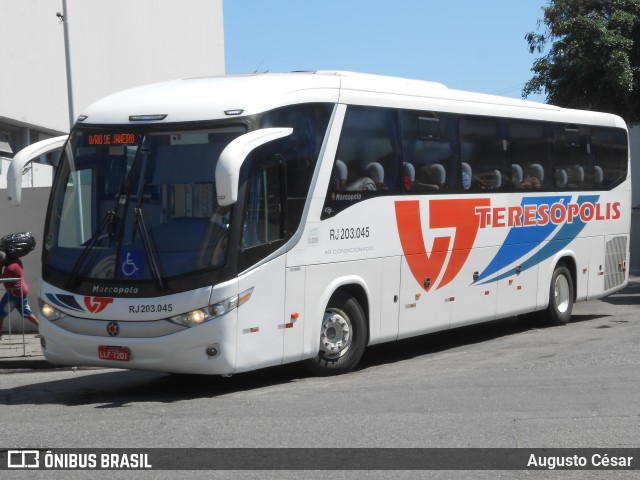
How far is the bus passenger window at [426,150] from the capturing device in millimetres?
13273

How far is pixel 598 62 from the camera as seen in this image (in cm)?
2767

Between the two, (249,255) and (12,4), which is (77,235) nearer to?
(249,255)

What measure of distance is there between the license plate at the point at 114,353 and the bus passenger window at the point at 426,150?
4.33 meters

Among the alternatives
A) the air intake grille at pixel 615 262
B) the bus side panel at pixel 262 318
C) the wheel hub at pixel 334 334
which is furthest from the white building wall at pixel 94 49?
the bus side panel at pixel 262 318

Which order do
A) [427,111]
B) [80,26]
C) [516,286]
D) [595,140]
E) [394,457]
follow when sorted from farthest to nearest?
1. [80,26]
2. [595,140]
3. [516,286]
4. [427,111]
5. [394,457]

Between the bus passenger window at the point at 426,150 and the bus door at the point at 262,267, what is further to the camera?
the bus passenger window at the point at 426,150

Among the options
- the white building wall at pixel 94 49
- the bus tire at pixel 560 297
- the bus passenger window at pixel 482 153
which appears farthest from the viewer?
the white building wall at pixel 94 49

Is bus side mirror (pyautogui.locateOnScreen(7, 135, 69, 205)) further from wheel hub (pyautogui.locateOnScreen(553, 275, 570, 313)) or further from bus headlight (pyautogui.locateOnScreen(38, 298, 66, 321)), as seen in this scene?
wheel hub (pyautogui.locateOnScreen(553, 275, 570, 313))

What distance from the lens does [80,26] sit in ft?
98.3

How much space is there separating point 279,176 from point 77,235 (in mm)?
2187

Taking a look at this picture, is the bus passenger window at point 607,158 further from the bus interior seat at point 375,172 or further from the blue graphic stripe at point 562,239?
the bus interior seat at point 375,172

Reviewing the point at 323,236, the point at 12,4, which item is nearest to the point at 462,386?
the point at 323,236

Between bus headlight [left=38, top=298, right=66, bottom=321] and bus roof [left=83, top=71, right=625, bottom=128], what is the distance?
2.00m

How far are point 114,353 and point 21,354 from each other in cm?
471
